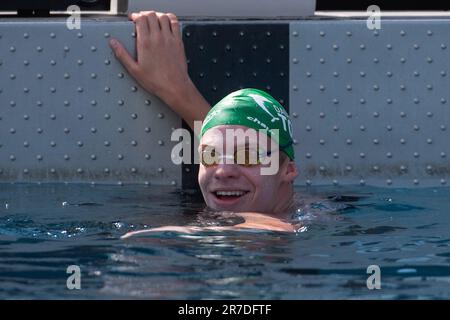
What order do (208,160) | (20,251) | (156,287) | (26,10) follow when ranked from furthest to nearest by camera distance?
1. (26,10)
2. (208,160)
3. (20,251)
4. (156,287)

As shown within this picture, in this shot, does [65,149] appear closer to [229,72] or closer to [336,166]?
[229,72]

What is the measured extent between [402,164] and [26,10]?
1862 millimetres

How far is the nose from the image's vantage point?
425cm

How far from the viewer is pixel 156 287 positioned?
3.17m

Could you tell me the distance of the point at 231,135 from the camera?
4316mm

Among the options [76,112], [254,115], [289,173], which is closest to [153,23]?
[76,112]

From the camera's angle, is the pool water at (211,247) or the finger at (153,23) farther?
the finger at (153,23)

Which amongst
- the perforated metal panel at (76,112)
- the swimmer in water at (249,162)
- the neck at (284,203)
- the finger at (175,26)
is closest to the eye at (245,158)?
the swimmer in water at (249,162)

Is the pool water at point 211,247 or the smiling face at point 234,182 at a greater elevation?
the smiling face at point 234,182

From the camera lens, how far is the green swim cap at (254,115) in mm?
4371

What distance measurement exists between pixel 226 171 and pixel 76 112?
113 cm

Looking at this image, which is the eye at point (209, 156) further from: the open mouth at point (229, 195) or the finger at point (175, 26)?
the finger at point (175, 26)

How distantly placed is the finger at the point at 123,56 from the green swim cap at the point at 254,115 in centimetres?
72
